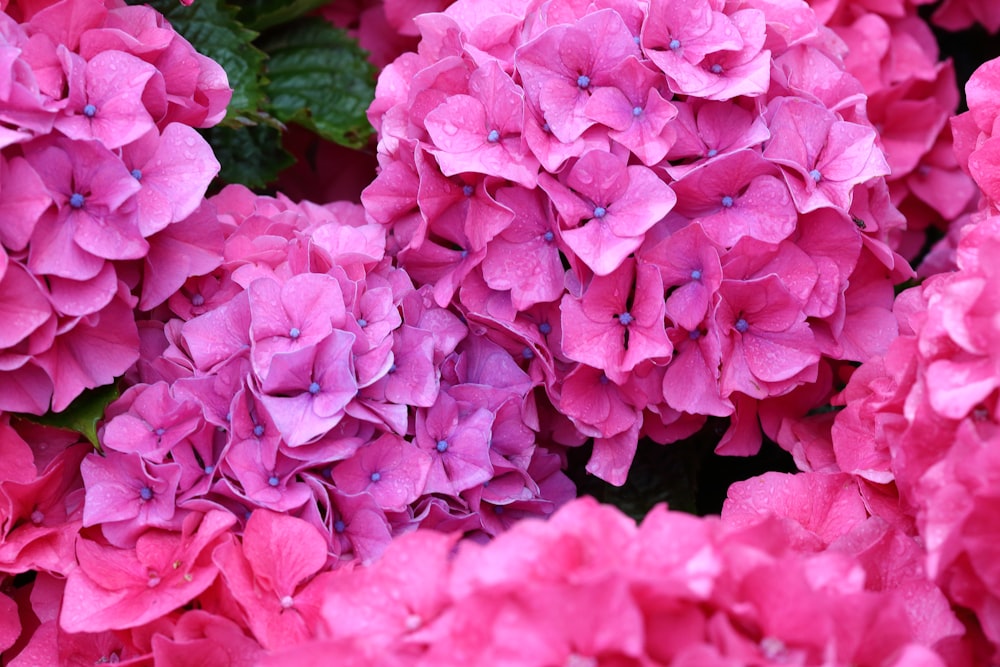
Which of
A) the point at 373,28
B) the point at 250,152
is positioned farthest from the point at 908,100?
the point at 250,152

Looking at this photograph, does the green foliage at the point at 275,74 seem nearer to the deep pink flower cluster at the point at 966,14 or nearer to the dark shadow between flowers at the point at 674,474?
the dark shadow between flowers at the point at 674,474

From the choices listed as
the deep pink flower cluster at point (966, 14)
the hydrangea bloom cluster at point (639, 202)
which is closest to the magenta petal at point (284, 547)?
the hydrangea bloom cluster at point (639, 202)

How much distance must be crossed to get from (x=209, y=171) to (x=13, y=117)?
142 millimetres

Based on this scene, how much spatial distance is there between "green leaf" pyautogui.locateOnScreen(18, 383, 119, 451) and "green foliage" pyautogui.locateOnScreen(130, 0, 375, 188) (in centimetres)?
38

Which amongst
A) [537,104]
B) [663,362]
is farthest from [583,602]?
[537,104]

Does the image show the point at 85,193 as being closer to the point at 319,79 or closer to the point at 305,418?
the point at 305,418

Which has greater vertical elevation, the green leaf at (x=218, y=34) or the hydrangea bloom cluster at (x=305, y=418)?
the green leaf at (x=218, y=34)

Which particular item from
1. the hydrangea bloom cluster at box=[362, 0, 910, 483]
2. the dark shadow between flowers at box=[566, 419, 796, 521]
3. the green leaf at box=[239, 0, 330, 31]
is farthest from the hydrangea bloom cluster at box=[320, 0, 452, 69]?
the dark shadow between flowers at box=[566, 419, 796, 521]

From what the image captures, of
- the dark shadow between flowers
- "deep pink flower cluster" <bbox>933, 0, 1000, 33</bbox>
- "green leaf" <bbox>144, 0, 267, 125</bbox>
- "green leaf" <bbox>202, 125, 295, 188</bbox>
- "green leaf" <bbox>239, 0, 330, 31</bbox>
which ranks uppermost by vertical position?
"green leaf" <bbox>144, 0, 267, 125</bbox>

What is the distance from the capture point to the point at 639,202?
2.74 ft

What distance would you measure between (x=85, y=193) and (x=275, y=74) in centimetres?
52

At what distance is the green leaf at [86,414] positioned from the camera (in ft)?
2.72

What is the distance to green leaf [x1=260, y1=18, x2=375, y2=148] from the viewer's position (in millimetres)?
1197

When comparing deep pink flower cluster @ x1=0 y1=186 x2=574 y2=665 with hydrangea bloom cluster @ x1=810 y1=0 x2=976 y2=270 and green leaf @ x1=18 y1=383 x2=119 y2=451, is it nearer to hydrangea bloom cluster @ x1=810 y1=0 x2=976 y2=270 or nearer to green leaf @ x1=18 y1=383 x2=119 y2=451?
green leaf @ x1=18 y1=383 x2=119 y2=451
